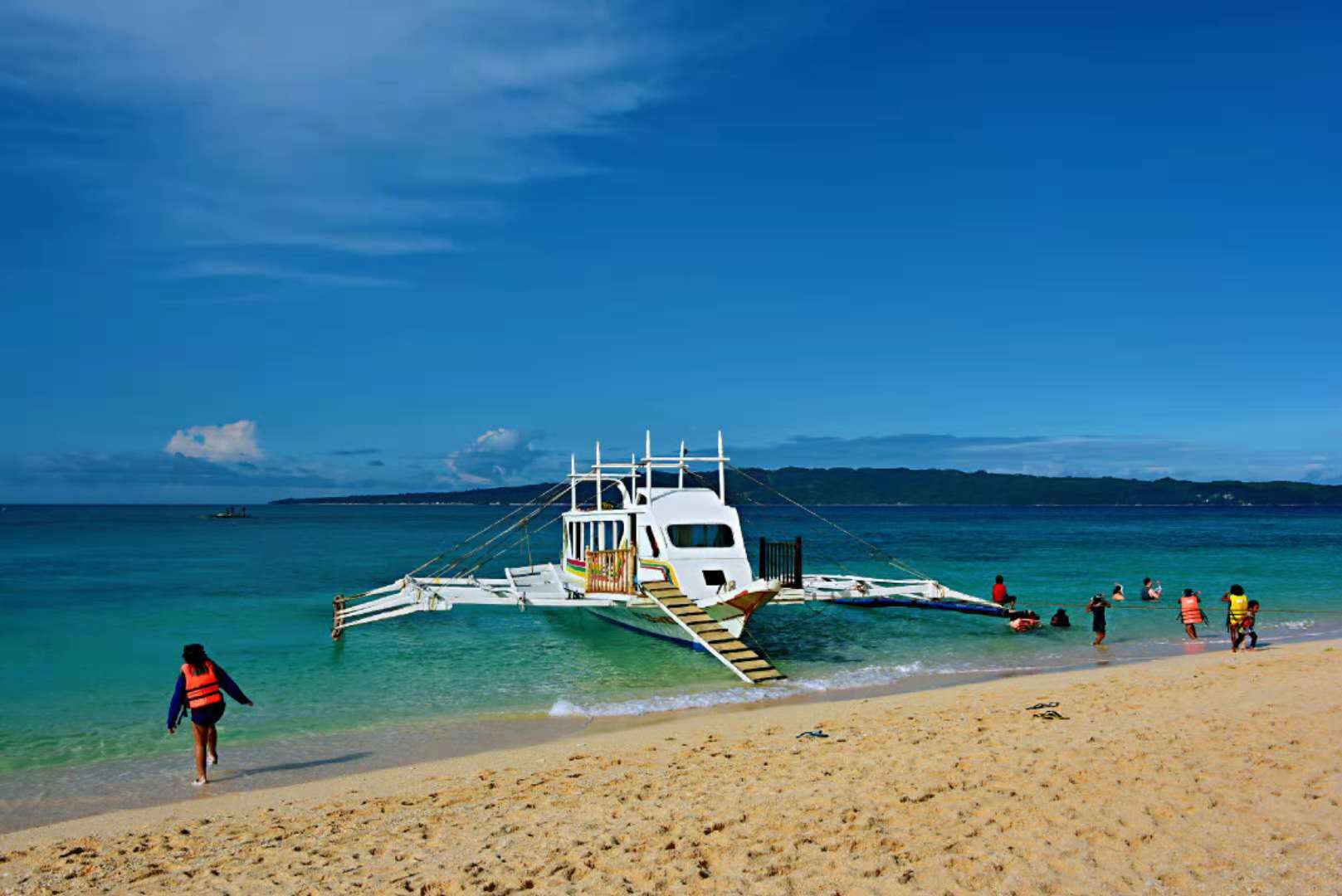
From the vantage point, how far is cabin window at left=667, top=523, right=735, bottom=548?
21312 millimetres

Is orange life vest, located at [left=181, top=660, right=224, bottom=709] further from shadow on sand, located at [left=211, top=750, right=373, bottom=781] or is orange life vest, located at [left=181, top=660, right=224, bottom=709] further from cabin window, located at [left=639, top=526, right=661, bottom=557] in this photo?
cabin window, located at [left=639, top=526, right=661, bottom=557]

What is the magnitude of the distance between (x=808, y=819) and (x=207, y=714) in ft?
24.0

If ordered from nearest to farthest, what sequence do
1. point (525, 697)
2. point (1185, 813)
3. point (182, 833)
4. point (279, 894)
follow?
point (279, 894), point (1185, 813), point (182, 833), point (525, 697)

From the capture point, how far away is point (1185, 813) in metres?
7.83

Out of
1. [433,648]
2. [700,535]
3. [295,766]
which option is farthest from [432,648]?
[295,766]

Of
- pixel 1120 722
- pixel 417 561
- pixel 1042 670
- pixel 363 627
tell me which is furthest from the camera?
pixel 417 561

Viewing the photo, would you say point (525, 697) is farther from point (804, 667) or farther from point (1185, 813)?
point (1185, 813)

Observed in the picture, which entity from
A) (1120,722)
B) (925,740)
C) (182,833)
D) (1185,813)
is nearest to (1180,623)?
(1120,722)

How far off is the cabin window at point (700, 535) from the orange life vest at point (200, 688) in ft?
38.3

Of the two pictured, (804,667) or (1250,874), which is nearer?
(1250,874)

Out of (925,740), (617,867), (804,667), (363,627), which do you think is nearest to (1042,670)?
(804,667)

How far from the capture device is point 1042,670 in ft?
62.2

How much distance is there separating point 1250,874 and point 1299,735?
4925 millimetres

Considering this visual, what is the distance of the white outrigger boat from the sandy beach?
591 cm
